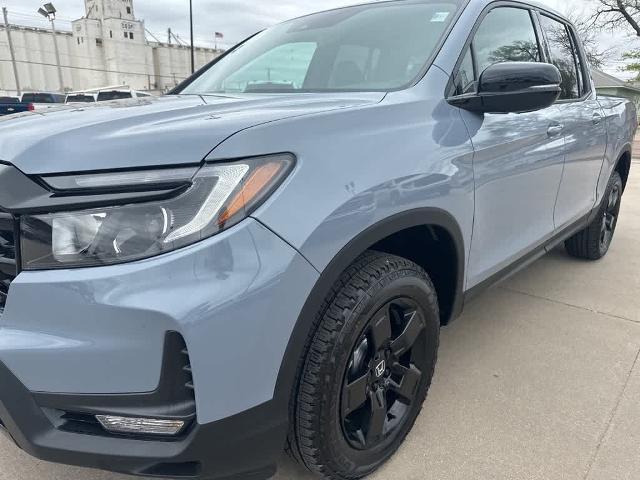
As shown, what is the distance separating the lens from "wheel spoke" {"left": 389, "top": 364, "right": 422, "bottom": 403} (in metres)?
1.92

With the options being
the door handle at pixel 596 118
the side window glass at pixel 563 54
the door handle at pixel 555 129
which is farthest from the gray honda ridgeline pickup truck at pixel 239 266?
the door handle at pixel 596 118

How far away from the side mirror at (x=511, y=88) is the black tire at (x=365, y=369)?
700 millimetres

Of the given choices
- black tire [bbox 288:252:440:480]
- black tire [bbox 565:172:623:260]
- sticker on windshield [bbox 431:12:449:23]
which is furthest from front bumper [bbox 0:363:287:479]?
black tire [bbox 565:172:623:260]

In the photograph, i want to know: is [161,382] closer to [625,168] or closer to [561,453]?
[561,453]

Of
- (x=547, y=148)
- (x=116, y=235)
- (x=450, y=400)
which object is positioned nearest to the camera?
(x=116, y=235)

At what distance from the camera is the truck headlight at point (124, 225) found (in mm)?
1267

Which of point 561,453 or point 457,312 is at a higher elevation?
point 457,312

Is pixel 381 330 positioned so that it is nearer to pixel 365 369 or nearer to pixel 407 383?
pixel 365 369

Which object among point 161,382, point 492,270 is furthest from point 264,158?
point 492,270

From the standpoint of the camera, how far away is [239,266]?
1262 millimetres

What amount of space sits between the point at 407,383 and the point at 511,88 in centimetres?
118

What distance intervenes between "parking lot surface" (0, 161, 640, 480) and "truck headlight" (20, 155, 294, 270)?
3.38ft

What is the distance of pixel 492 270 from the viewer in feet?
7.89

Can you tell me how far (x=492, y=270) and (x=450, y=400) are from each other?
2.06ft
